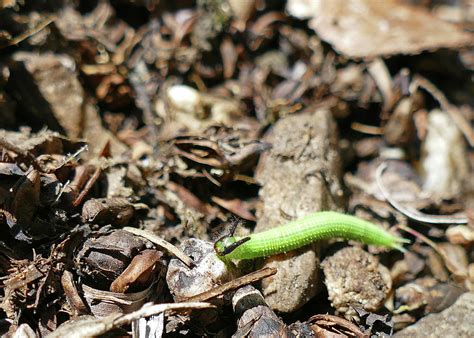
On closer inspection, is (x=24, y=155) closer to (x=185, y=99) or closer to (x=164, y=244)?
(x=164, y=244)

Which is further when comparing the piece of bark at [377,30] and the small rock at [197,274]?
the piece of bark at [377,30]

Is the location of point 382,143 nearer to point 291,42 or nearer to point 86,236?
point 291,42

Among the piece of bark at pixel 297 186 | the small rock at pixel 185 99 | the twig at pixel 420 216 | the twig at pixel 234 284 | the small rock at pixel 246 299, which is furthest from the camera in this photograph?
the small rock at pixel 185 99

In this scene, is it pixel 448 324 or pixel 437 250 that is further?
pixel 437 250

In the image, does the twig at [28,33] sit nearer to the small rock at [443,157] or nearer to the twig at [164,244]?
the twig at [164,244]

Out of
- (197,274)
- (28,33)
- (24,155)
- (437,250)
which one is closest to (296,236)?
(197,274)

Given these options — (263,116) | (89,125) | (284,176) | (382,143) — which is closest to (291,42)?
(263,116)

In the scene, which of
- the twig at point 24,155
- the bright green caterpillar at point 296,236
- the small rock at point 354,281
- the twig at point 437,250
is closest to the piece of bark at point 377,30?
the twig at point 437,250
